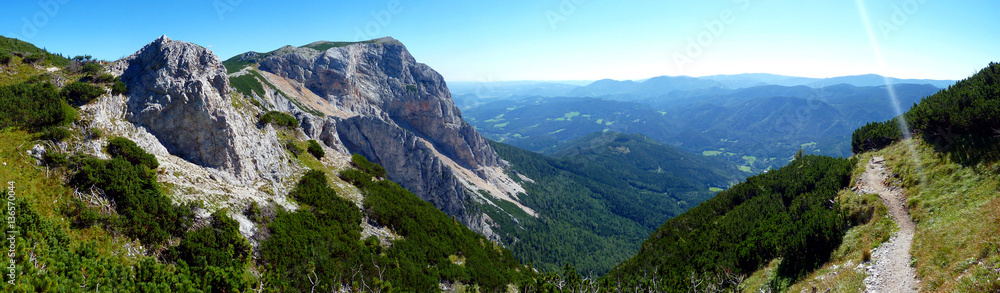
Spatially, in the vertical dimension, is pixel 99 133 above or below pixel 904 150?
above

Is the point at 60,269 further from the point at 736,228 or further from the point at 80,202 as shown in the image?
the point at 736,228

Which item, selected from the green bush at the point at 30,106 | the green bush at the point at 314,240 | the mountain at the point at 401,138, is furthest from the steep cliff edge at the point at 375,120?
the green bush at the point at 30,106

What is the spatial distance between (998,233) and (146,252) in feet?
147

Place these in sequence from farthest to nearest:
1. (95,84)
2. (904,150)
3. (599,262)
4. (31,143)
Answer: (599,262) < (904,150) < (95,84) < (31,143)

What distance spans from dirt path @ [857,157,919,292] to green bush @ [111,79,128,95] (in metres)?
55.9

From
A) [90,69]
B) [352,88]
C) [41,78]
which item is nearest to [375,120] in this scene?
[352,88]

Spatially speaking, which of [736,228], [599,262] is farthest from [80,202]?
[599,262]

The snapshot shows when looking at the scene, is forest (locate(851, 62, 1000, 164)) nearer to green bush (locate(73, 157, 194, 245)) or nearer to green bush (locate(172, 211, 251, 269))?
green bush (locate(172, 211, 251, 269))

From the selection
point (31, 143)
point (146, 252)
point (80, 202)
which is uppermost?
point (31, 143)

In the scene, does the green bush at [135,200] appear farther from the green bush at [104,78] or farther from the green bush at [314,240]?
the green bush at [104,78]

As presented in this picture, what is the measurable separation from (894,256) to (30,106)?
→ 5706 centimetres

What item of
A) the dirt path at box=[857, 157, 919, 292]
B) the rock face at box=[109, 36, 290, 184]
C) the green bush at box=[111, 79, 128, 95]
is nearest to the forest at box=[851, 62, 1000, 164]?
the dirt path at box=[857, 157, 919, 292]

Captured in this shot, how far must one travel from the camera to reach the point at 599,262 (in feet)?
524

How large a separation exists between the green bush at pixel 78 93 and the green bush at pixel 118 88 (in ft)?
7.43
